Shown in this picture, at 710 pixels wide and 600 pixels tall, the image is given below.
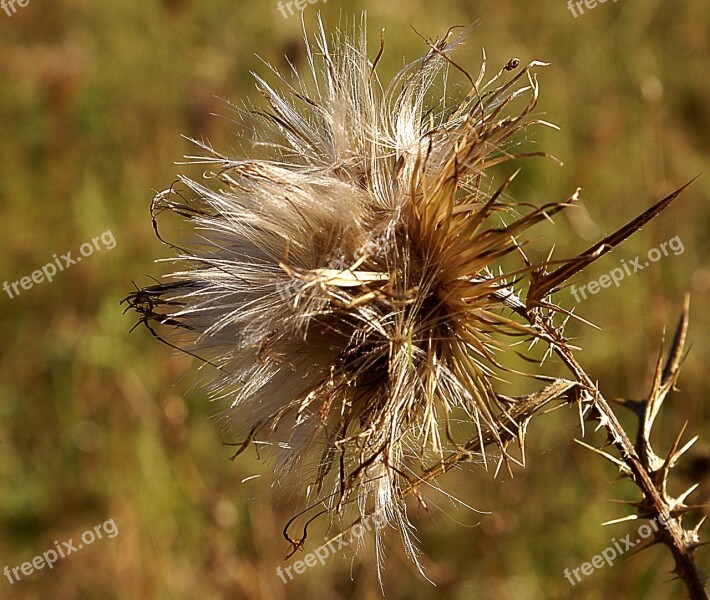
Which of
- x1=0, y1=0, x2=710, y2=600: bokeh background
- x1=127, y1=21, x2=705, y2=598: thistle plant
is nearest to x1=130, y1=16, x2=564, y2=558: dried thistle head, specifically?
x1=127, y1=21, x2=705, y2=598: thistle plant

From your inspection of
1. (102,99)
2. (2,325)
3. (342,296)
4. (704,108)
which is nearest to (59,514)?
(2,325)

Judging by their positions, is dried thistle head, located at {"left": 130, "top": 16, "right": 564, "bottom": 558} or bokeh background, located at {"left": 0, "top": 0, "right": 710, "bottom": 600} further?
bokeh background, located at {"left": 0, "top": 0, "right": 710, "bottom": 600}

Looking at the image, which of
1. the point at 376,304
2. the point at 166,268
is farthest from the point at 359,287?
the point at 166,268

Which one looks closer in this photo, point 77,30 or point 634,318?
point 634,318

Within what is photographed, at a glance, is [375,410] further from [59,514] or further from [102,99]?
[102,99]

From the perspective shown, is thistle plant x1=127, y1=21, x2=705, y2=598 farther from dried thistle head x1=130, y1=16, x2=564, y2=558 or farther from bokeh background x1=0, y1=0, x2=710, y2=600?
bokeh background x1=0, y1=0, x2=710, y2=600

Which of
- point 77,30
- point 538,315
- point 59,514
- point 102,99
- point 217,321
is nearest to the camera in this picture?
point 538,315

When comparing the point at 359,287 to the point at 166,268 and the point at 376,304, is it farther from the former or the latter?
the point at 166,268
